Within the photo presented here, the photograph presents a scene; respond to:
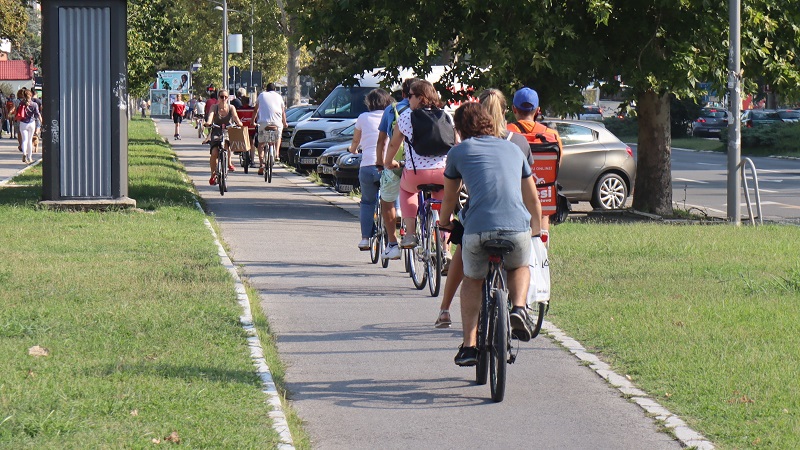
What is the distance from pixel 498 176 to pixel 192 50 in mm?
80408

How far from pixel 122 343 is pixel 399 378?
1703 mm

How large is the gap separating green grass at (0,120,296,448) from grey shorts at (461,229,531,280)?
4.31 feet

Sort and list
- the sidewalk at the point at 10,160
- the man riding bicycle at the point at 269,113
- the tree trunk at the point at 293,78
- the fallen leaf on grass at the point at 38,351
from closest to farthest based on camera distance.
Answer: the fallen leaf on grass at the point at 38,351
the man riding bicycle at the point at 269,113
the sidewalk at the point at 10,160
the tree trunk at the point at 293,78

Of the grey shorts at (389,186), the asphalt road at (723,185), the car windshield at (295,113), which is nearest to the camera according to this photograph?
the grey shorts at (389,186)

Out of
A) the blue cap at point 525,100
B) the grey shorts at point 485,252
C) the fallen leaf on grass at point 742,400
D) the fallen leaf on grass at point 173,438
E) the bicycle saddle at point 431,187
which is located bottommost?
the fallen leaf on grass at point 742,400

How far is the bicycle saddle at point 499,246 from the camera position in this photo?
6926 millimetres

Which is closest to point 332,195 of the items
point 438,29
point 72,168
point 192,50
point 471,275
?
point 438,29

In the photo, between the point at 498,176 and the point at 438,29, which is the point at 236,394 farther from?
the point at 438,29

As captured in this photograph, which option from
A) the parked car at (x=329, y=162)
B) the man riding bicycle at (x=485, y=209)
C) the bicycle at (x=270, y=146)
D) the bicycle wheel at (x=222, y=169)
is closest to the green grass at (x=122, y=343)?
the man riding bicycle at (x=485, y=209)

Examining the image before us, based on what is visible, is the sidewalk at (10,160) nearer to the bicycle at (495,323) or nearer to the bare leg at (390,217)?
the bare leg at (390,217)

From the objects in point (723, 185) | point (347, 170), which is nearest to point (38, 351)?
point (347, 170)

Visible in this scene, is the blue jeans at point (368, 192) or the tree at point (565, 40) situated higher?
the tree at point (565, 40)

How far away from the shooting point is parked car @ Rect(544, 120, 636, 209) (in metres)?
A: 21.2

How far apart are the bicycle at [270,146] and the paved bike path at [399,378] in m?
11.2
